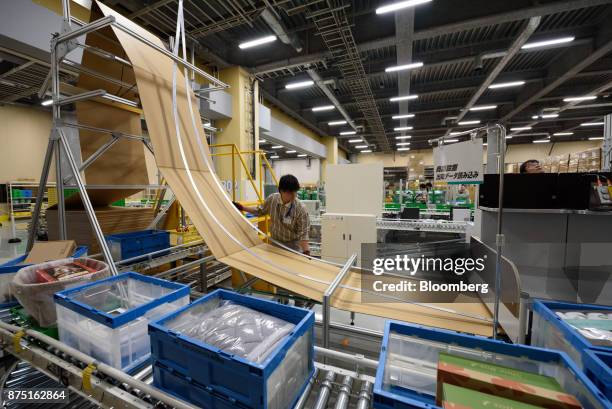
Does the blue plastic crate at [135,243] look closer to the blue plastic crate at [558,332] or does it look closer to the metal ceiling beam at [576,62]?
the blue plastic crate at [558,332]

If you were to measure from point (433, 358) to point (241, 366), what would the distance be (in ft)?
2.17

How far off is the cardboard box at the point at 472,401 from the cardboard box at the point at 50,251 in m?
2.09

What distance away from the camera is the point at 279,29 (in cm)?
456

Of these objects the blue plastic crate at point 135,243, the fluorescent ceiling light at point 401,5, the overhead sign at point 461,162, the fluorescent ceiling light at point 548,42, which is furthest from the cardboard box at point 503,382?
the fluorescent ceiling light at point 548,42

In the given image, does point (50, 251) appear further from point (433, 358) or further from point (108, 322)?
point (433, 358)

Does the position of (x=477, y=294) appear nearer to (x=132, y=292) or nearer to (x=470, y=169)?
(x=470, y=169)

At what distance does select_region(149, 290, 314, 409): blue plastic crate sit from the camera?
0.67 meters

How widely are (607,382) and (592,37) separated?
23.9 ft

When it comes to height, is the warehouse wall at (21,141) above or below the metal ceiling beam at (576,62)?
below

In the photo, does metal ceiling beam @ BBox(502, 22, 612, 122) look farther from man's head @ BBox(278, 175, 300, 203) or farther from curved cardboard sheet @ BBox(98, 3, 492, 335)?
curved cardboard sheet @ BBox(98, 3, 492, 335)

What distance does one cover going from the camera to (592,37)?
191 inches

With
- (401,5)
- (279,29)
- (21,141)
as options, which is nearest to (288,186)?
(401,5)

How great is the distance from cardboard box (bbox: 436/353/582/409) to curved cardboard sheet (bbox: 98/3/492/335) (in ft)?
1.71

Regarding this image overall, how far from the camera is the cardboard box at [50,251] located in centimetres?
157
